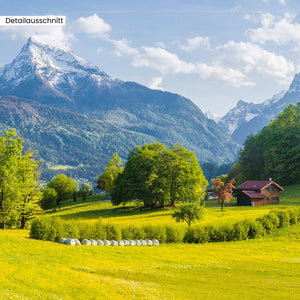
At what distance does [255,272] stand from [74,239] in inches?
732

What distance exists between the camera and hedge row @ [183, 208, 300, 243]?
49.8 m

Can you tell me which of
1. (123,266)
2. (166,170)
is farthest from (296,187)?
(123,266)

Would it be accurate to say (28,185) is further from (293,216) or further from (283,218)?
(293,216)

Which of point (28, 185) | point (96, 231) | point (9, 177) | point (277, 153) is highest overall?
point (277, 153)

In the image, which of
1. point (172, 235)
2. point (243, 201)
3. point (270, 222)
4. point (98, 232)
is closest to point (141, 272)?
point (98, 232)

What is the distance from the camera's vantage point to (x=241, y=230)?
52.9m

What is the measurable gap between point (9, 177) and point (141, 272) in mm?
33658

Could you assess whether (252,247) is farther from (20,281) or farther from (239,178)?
(239,178)

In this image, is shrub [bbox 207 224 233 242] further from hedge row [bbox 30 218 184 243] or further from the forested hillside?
the forested hillside

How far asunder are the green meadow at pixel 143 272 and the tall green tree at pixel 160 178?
161 ft

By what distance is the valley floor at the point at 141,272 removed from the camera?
844 inches

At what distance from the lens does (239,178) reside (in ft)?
463

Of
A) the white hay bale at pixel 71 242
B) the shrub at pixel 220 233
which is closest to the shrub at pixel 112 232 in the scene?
the white hay bale at pixel 71 242

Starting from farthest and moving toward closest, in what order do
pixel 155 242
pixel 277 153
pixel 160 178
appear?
pixel 277 153, pixel 160 178, pixel 155 242
